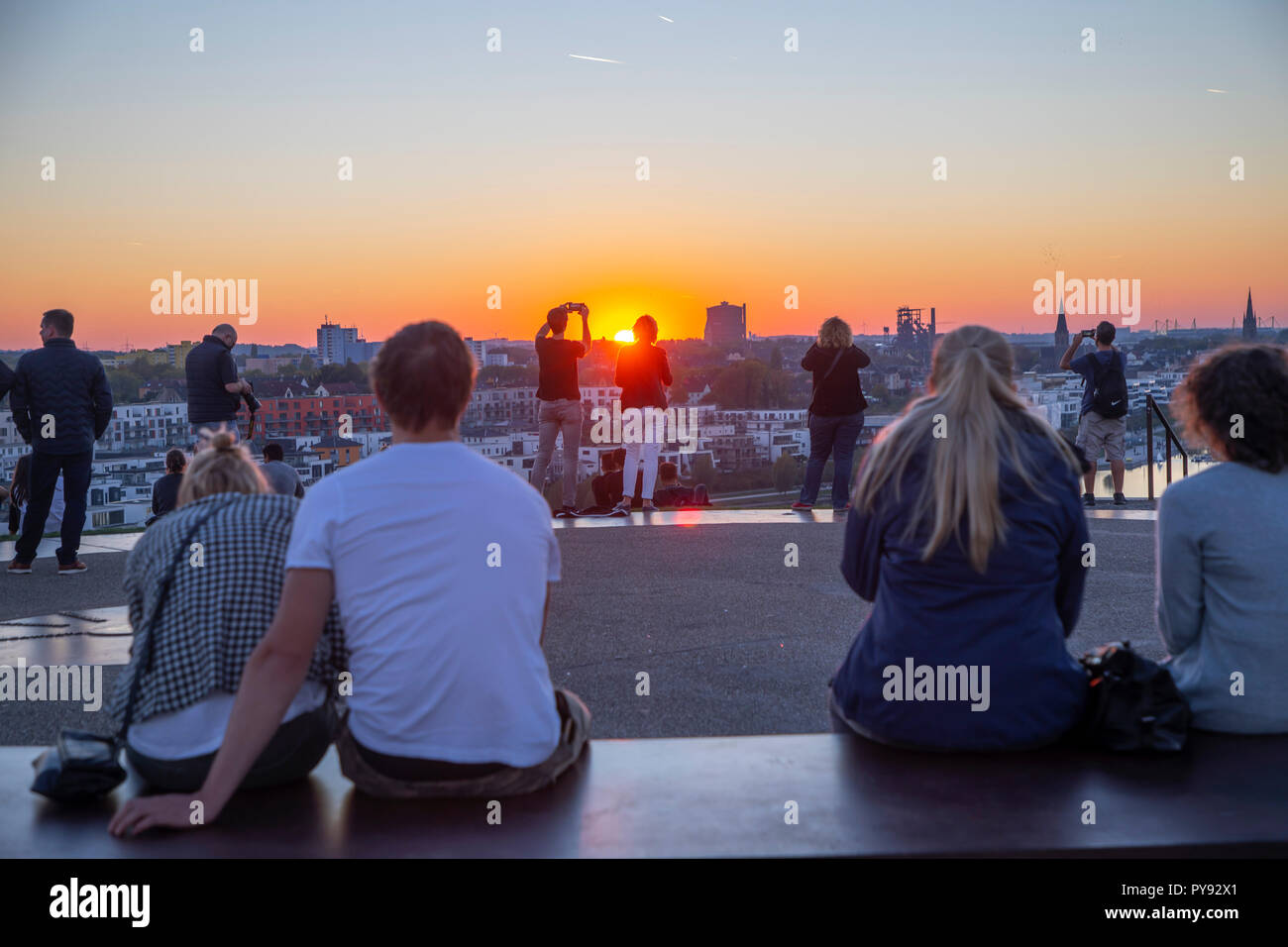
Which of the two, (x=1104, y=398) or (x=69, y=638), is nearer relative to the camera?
(x=69, y=638)

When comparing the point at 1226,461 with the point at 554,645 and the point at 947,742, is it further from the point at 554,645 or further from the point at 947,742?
the point at 554,645

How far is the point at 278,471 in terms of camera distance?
29.4ft

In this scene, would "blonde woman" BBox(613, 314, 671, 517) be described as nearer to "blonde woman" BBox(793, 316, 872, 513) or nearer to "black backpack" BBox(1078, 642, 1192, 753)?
"blonde woman" BBox(793, 316, 872, 513)

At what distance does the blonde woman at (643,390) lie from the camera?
41.3 ft

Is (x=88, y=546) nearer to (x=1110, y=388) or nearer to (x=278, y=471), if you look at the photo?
(x=278, y=471)

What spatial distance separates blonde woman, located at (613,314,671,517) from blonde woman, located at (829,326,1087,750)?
370 inches

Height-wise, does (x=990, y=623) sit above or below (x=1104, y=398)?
below

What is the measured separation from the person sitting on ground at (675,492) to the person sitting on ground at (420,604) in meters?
10.6

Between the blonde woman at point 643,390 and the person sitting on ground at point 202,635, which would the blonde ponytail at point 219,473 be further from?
the blonde woman at point 643,390

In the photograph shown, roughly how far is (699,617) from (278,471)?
3755 mm

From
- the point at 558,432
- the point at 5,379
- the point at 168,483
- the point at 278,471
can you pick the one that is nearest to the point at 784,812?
the point at 278,471
